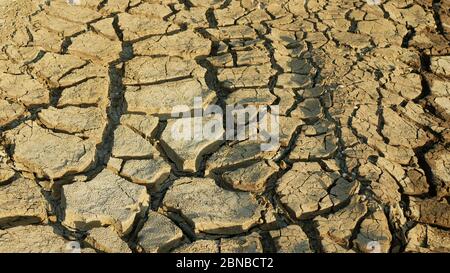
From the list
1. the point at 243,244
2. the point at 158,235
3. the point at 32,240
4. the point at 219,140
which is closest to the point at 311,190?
the point at 243,244

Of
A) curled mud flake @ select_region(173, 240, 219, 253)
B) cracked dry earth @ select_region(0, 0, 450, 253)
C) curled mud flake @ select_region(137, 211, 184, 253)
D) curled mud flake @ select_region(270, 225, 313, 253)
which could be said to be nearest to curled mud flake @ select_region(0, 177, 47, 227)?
cracked dry earth @ select_region(0, 0, 450, 253)

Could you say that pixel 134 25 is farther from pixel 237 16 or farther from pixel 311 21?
pixel 311 21

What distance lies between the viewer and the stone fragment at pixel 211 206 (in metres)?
2.28

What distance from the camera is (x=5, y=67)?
306cm

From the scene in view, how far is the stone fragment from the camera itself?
2.28 metres

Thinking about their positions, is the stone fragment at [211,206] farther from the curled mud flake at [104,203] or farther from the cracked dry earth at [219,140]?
the curled mud flake at [104,203]

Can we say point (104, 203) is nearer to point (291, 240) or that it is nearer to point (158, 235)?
point (158, 235)

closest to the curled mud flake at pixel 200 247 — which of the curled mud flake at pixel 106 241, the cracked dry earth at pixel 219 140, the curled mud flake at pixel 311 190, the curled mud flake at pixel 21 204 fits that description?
the cracked dry earth at pixel 219 140

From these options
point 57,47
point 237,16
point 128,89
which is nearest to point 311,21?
point 237,16
